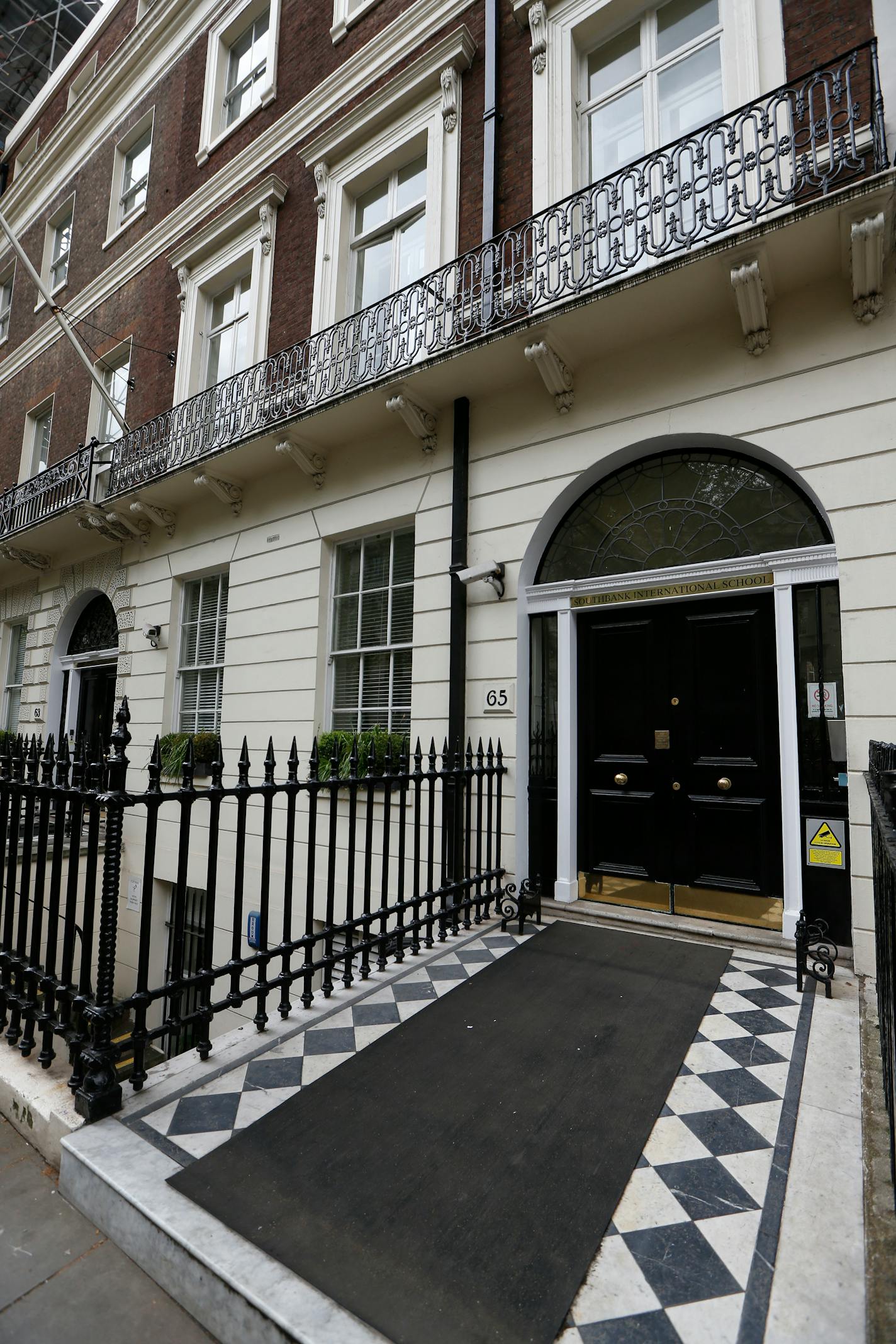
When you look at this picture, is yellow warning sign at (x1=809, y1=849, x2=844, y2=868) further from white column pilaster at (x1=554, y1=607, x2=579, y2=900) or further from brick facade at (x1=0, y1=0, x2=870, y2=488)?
brick facade at (x1=0, y1=0, x2=870, y2=488)

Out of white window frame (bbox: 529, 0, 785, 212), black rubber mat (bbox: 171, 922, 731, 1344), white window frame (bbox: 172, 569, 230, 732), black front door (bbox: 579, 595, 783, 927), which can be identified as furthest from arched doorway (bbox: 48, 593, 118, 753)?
black rubber mat (bbox: 171, 922, 731, 1344)

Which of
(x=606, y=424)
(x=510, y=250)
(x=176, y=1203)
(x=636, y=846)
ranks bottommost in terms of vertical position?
(x=176, y=1203)

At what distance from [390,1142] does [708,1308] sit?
3.77ft

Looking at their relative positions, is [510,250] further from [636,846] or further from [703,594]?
[636,846]

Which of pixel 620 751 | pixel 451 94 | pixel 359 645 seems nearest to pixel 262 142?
pixel 451 94

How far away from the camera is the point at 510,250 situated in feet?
21.4

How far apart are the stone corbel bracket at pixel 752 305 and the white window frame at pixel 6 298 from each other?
18416 millimetres

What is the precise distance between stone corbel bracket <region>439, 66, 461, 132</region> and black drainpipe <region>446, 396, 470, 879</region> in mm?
3463

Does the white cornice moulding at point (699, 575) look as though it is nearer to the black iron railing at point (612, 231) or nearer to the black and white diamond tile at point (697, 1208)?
the black iron railing at point (612, 231)

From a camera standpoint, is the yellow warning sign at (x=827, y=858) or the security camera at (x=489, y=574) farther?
the security camera at (x=489, y=574)

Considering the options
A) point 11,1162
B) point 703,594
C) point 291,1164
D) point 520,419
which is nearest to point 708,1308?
point 291,1164

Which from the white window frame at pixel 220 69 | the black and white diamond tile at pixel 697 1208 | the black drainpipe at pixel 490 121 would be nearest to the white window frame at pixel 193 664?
the black drainpipe at pixel 490 121

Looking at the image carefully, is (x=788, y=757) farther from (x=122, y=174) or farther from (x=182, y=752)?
(x=122, y=174)

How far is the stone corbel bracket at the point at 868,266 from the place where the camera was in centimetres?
429
